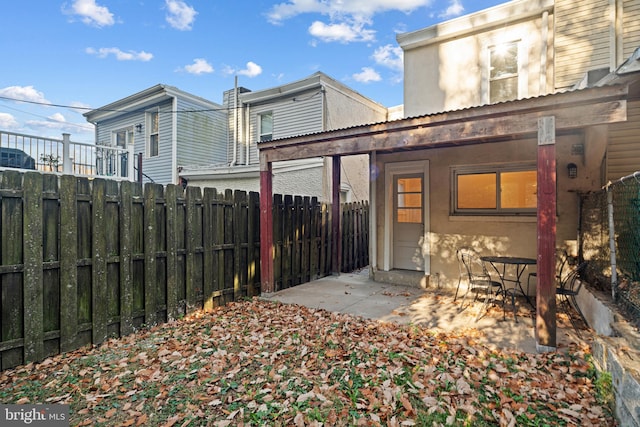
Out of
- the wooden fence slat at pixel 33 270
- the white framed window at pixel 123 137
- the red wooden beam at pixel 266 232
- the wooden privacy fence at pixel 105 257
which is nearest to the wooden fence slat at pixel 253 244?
the wooden privacy fence at pixel 105 257

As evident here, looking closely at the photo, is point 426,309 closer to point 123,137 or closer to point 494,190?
point 494,190

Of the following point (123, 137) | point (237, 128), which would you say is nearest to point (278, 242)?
point (237, 128)

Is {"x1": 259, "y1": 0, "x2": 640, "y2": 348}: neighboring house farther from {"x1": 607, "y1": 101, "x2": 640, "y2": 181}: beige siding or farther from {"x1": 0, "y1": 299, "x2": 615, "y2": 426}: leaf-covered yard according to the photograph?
{"x1": 0, "y1": 299, "x2": 615, "y2": 426}: leaf-covered yard

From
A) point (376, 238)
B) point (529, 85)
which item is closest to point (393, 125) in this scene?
point (376, 238)

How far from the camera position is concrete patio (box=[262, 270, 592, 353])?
4020mm

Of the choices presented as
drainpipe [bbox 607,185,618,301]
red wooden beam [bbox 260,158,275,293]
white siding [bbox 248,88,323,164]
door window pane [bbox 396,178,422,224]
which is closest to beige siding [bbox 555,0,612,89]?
drainpipe [bbox 607,185,618,301]

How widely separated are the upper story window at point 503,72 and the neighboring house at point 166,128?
10.3m

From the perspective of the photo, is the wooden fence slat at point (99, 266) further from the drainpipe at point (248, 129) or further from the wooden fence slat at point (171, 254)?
the drainpipe at point (248, 129)

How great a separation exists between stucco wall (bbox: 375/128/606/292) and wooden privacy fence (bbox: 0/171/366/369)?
3704mm

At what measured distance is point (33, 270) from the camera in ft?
10.8

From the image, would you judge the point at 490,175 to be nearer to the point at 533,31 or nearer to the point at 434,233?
the point at 434,233

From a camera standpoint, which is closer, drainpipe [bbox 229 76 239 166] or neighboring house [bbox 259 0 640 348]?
neighboring house [bbox 259 0 640 348]

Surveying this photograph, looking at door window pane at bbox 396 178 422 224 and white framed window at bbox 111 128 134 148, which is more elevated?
white framed window at bbox 111 128 134 148

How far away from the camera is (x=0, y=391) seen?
282 centimetres
